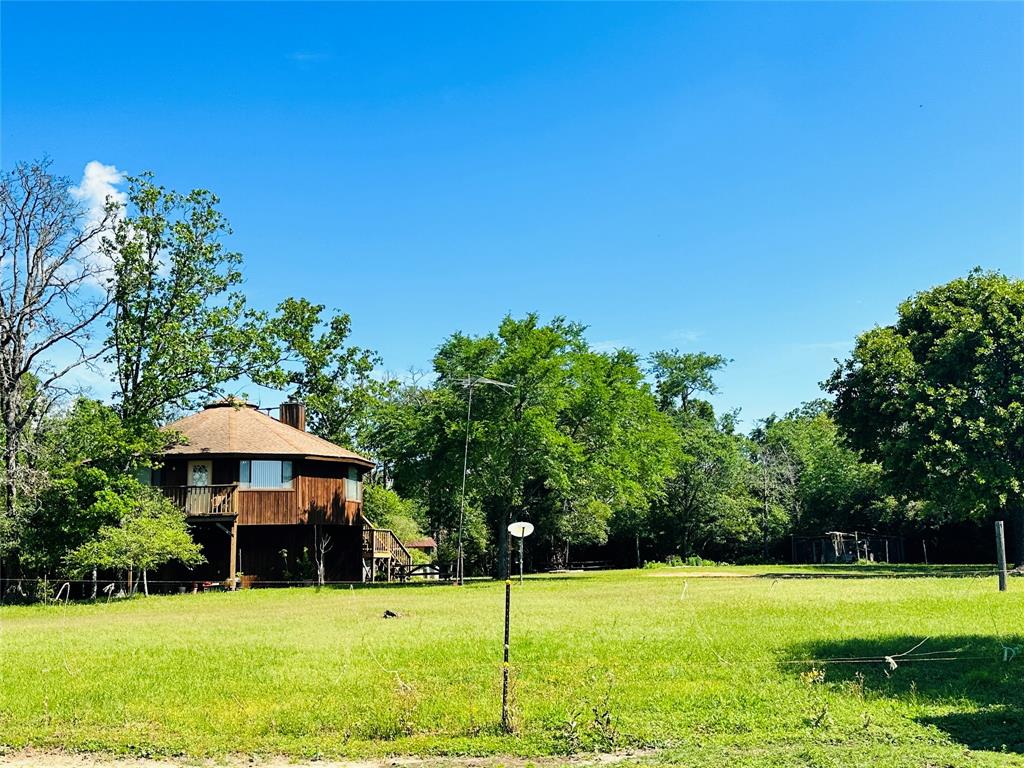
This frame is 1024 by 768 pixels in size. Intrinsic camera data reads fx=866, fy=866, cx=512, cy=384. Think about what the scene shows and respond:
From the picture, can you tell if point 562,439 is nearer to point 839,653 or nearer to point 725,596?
point 725,596

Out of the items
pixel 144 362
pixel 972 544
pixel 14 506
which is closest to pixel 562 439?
pixel 144 362

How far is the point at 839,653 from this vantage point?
39.9 ft

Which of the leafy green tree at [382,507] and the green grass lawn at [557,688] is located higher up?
the leafy green tree at [382,507]

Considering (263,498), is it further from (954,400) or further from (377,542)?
(954,400)

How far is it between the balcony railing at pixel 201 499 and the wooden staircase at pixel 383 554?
7.24m

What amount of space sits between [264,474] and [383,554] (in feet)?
23.8

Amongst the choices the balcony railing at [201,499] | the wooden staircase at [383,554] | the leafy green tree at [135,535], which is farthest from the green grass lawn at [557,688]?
the wooden staircase at [383,554]

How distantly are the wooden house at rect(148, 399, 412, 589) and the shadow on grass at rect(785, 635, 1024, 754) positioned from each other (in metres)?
24.9

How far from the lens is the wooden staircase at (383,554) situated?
39.0 meters

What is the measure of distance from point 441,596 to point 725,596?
8.24 metres

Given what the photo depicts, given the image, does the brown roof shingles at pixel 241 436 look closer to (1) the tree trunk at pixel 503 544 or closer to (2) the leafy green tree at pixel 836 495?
(1) the tree trunk at pixel 503 544

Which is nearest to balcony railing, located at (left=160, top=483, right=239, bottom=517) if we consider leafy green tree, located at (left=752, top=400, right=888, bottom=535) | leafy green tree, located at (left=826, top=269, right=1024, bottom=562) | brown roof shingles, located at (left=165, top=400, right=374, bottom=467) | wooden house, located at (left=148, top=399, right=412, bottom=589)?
wooden house, located at (left=148, top=399, right=412, bottom=589)

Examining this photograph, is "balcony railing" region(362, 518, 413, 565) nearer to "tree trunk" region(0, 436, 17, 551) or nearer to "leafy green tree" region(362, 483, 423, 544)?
"leafy green tree" region(362, 483, 423, 544)

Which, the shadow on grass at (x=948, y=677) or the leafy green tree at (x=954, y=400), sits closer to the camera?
the shadow on grass at (x=948, y=677)
